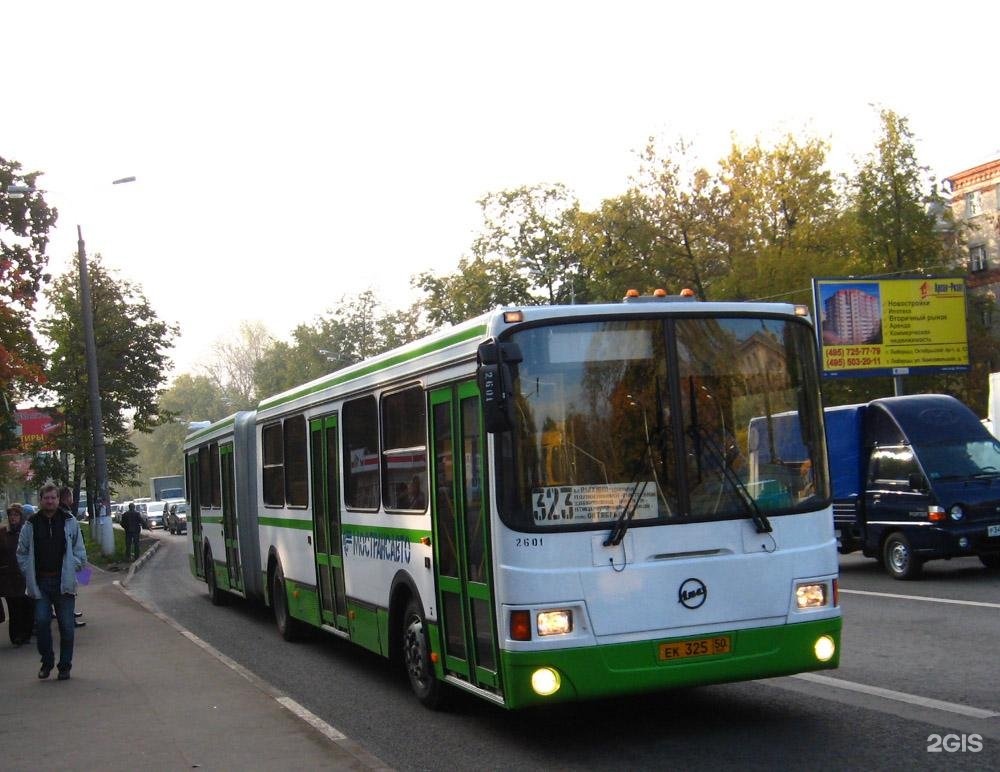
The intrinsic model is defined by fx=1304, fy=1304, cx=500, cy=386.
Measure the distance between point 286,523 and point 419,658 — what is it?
5032 mm

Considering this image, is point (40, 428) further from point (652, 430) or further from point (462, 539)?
point (652, 430)

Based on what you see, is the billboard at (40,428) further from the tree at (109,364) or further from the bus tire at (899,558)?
the bus tire at (899,558)

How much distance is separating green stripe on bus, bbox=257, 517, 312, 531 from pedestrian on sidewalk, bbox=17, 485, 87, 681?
2.29m

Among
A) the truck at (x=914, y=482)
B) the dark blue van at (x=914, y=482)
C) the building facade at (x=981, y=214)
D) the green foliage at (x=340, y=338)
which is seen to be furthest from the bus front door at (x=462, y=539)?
the green foliage at (x=340, y=338)

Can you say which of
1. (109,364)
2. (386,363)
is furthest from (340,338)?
(386,363)

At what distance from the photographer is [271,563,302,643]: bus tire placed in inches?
589

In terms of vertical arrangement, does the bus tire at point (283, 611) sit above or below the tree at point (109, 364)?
below

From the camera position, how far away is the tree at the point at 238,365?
117 m

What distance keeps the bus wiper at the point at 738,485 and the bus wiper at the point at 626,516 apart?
478mm

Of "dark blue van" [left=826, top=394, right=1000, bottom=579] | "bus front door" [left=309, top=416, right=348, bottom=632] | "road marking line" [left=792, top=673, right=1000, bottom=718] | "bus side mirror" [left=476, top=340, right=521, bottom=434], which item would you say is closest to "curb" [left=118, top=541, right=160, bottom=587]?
"dark blue van" [left=826, top=394, right=1000, bottom=579]

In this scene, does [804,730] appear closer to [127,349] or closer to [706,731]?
[706,731]

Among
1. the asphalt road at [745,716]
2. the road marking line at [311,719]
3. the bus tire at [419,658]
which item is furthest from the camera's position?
the bus tire at [419,658]

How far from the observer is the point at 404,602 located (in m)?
10.3

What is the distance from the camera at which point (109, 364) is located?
47625 millimetres
